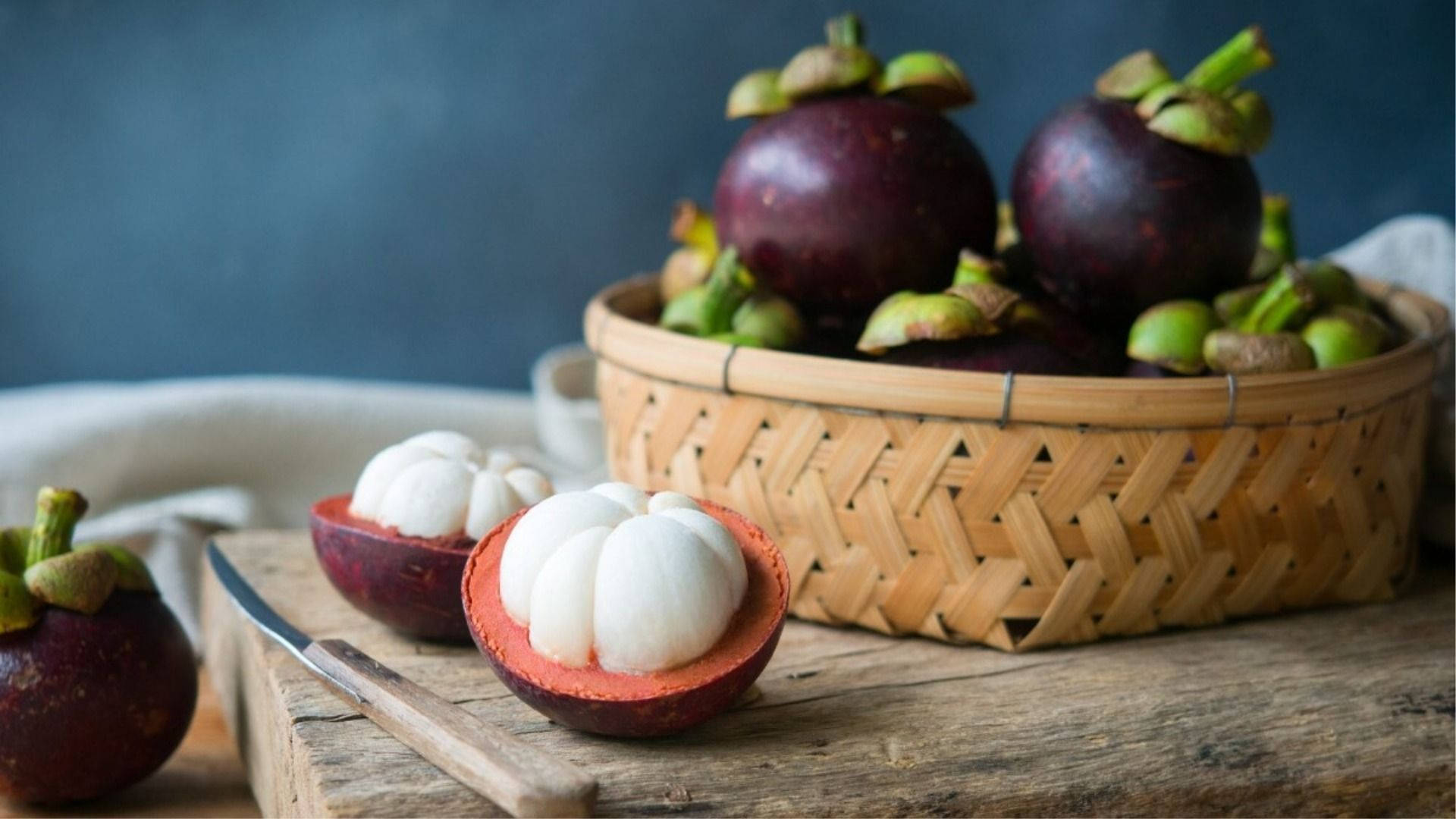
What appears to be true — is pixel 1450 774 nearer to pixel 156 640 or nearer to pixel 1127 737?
pixel 1127 737

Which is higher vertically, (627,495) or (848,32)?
(848,32)

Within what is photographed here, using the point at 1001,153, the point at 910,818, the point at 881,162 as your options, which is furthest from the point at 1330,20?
the point at 910,818

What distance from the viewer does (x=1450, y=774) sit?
735 millimetres

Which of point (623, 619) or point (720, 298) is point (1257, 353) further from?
point (623, 619)

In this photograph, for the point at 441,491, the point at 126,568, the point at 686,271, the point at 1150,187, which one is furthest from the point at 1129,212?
the point at 126,568

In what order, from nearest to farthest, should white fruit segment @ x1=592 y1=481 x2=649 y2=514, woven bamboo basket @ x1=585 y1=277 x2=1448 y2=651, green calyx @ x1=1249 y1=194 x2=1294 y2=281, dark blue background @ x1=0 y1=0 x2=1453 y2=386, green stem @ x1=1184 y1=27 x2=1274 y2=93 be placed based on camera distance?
white fruit segment @ x1=592 y1=481 x2=649 y2=514 → woven bamboo basket @ x1=585 y1=277 x2=1448 y2=651 → green stem @ x1=1184 y1=27 x2=1274 y2=93 → green calyx @ x1=1249 y1=194 x2=1294 y2=281 → dark blue background @ x1=0 y1=0 x2=1453 y2=386

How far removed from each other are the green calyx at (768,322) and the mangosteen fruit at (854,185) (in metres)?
0.02

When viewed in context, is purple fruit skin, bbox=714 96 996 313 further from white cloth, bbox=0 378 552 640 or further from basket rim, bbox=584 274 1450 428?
white cloth, bbox=0 378 552 640

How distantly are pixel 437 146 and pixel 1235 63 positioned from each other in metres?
0.81

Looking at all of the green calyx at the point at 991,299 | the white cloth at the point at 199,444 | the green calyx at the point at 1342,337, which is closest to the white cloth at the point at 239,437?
the white cloth at the point at 199,444

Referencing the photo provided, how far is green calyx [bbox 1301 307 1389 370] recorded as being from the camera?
88 centimetres

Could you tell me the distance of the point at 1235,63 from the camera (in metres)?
0.91

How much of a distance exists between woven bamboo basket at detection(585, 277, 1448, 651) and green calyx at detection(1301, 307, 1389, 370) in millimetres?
28

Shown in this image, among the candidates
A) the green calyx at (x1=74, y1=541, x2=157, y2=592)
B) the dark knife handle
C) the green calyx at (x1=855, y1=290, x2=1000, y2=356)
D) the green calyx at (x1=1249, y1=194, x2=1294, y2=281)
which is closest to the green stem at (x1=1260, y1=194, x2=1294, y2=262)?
the green calyx at (x1=1249, y1=194, x2=1294, y2=281)
